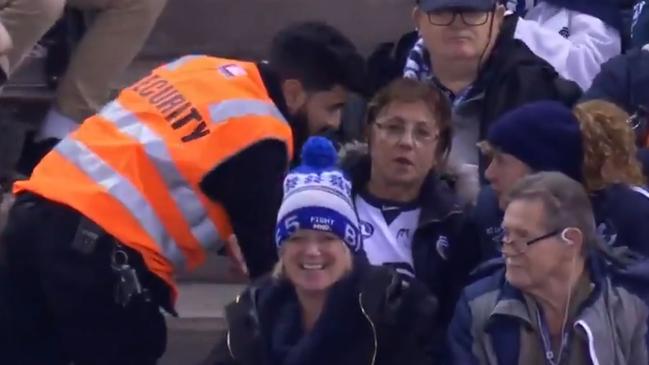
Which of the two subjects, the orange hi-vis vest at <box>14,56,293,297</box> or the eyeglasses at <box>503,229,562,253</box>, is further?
the orange hi-vis vest at <box>14,56,293,297</box>

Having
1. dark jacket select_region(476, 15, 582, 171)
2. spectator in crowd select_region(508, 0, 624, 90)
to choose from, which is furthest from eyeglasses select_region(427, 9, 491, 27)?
spectator in crowd select_region(508, 0, 624, 90)

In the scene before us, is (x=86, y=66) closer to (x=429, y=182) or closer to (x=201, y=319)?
(x=201, y=319)

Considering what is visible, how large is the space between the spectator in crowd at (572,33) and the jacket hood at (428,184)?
2.40 ft

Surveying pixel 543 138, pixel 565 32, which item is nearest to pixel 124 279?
pixel 543 138

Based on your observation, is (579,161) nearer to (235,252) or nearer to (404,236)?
(404,236)

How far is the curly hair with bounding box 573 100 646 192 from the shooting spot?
4.61 meters

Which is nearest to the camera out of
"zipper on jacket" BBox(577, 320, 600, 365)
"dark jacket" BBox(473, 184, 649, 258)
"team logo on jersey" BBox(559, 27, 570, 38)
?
"zipper on jacket" BBox(577, 320, 600, 365)

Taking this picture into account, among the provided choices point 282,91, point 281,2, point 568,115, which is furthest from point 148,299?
point 281,2

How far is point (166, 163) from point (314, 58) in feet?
1.74

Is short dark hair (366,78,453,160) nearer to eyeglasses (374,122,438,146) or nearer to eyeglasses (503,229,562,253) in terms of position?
eyeglasses (374,122,438,146)

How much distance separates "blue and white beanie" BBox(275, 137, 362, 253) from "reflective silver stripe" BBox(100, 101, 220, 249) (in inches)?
11.8

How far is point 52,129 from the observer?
630 centimetres

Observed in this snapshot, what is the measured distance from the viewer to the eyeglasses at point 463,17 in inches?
207

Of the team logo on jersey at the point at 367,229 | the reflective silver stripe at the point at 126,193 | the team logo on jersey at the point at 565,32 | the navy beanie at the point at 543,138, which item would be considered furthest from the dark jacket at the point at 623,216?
the team logo on jersey at the point at 565,32
